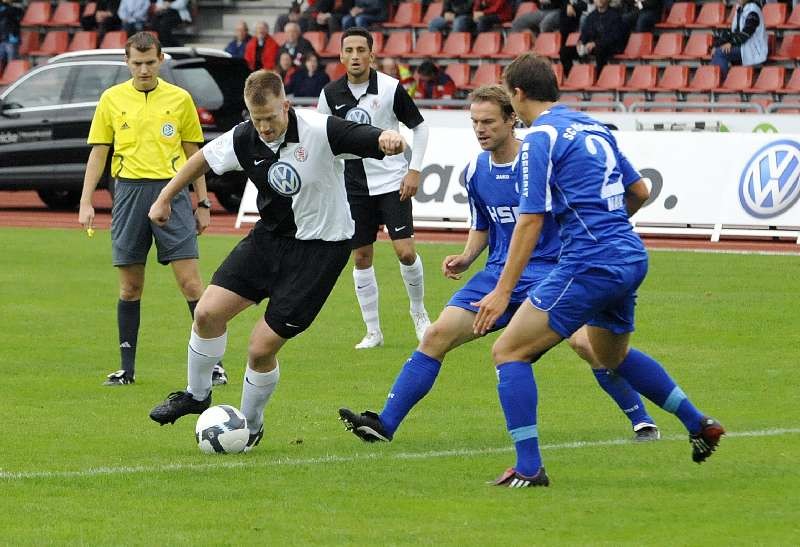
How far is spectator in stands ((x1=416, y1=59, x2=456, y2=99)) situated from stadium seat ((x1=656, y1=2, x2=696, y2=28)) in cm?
379

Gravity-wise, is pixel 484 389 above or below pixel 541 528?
below

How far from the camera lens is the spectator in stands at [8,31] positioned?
31891 millimetres

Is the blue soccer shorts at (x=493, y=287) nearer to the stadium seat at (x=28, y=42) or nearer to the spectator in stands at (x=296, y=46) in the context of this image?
the spectator in stands at (x=296, y=46)

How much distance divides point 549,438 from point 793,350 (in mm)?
3823

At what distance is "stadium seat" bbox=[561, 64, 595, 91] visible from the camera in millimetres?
25344

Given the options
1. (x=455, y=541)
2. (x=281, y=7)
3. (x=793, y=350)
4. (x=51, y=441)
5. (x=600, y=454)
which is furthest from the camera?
(x=281, y=7)

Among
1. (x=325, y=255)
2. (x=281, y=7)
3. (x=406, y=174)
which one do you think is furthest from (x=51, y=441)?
(x=281, y=7)

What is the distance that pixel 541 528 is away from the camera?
248 inches

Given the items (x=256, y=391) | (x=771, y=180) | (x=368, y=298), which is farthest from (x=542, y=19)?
(x=256, y=391)

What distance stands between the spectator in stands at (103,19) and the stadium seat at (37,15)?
1089 mm

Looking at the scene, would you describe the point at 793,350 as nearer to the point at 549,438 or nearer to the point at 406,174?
the point at 406,174

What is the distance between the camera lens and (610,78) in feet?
83.0

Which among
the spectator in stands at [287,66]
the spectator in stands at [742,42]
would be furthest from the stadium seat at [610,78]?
the spectator in stands at [287,66]

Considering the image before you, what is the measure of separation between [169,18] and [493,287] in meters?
22.9
